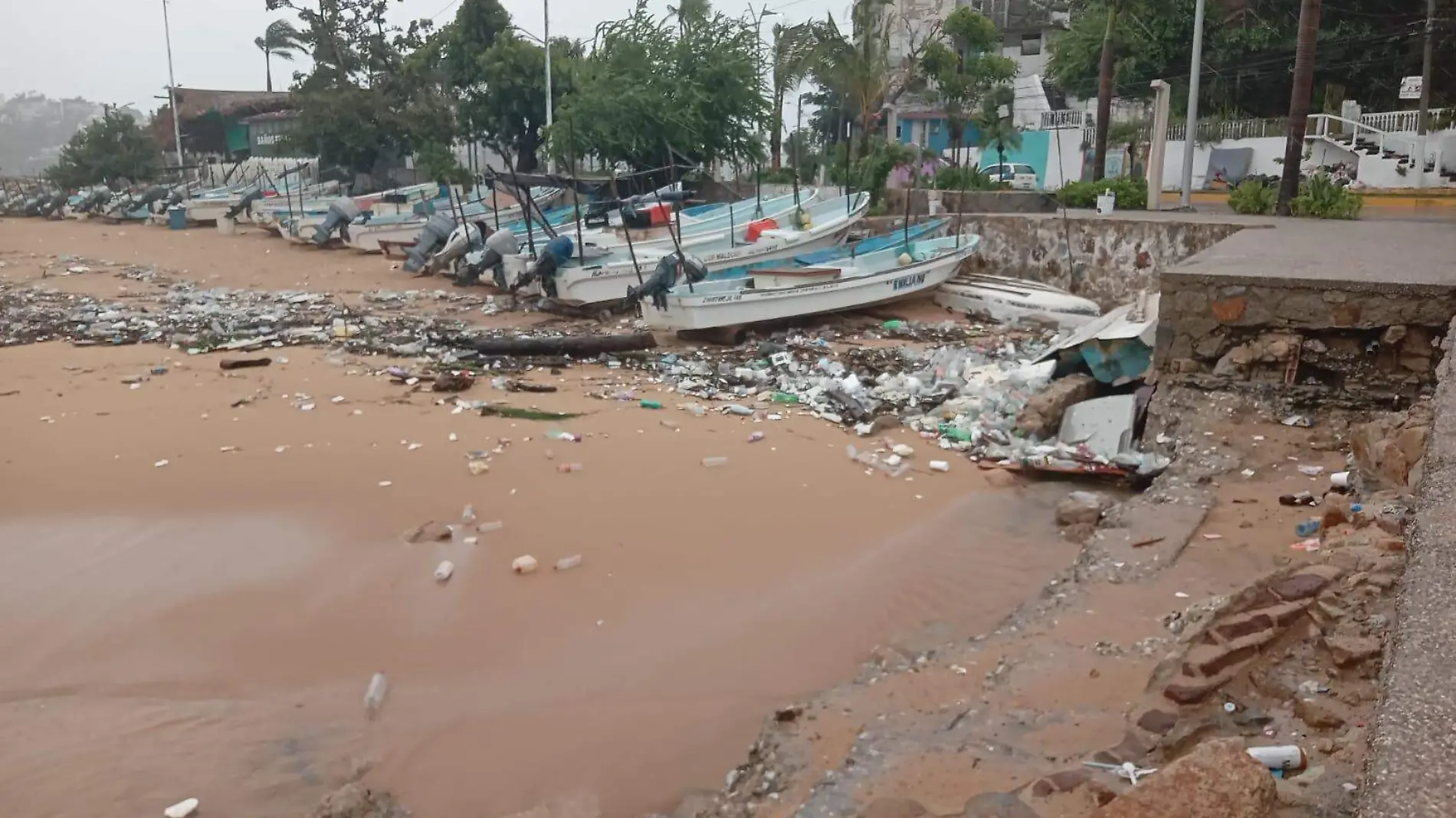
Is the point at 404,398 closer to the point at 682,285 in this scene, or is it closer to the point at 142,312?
the point at 682,285

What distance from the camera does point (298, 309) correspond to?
46.6 feet

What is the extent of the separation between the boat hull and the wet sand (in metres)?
2.92

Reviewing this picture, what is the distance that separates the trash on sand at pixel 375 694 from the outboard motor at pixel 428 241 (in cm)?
1328

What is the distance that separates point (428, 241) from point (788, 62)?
1030 centimetres

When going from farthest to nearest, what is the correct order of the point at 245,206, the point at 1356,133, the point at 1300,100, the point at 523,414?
the point at 245,206
the point at 1356,133
the point at 1300,100
the point at 523,414

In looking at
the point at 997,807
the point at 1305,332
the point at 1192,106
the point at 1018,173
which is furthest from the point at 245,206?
the point at 997,807

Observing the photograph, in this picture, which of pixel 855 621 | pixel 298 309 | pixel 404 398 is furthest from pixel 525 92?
pixel 855 621

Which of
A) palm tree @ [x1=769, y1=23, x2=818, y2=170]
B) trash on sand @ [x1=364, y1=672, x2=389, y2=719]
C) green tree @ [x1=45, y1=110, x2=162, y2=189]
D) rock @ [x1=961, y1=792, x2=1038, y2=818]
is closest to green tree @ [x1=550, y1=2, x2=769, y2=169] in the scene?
palm tree @ [x1=769, y1=23, x2=818, y2=170]

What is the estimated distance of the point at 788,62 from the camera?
23.3 meters

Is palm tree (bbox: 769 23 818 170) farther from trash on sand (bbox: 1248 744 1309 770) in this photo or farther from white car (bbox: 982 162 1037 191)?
trash on sand (bbox: 1248 744 1309 770)

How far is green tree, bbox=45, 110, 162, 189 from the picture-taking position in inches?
1563

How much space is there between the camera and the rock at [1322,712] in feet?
9.92

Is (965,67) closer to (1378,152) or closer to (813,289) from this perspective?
(1378,152)

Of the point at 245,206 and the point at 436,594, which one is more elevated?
the point at 245,206
